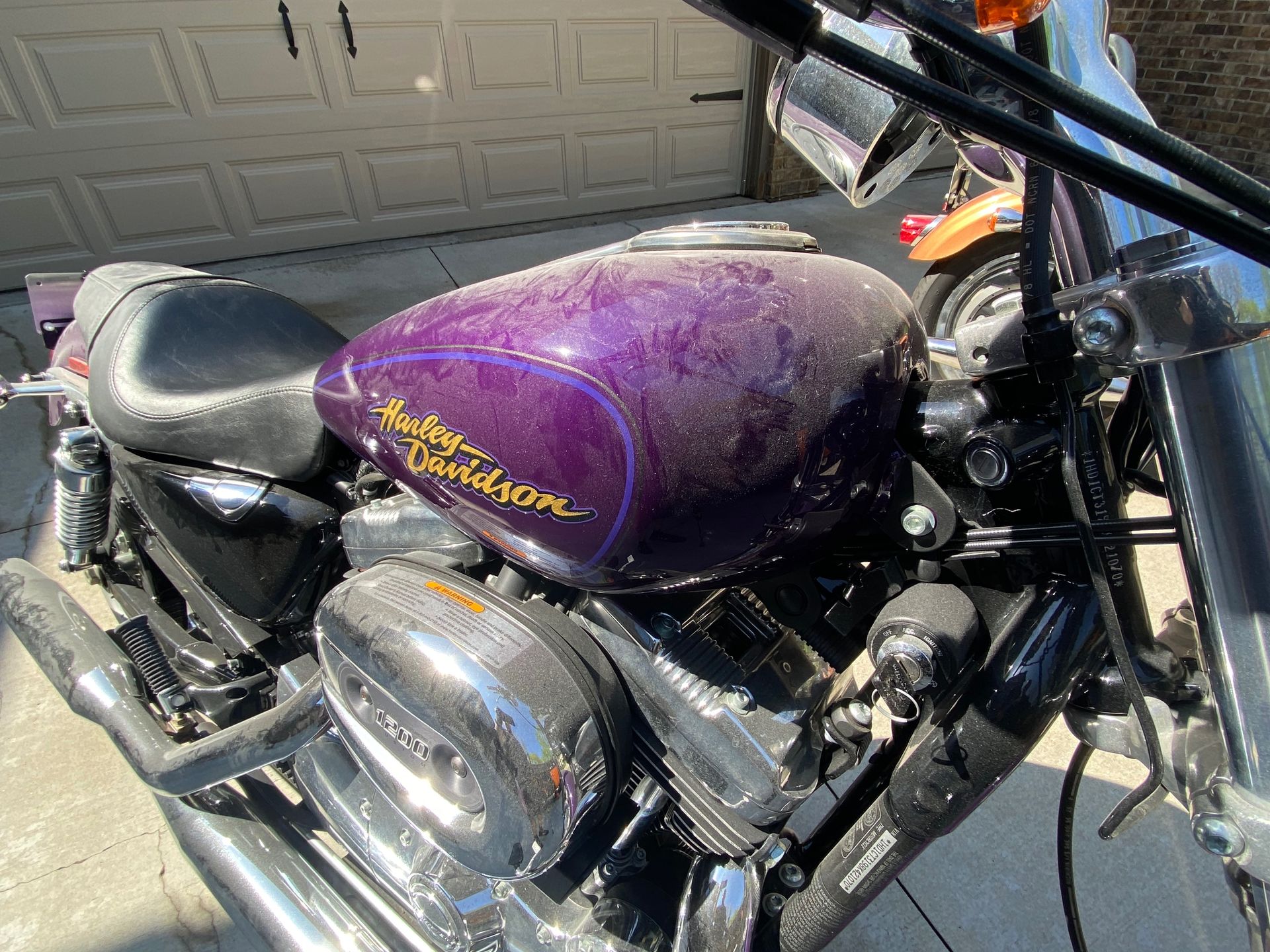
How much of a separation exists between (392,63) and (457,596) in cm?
465

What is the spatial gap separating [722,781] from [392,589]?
49cm

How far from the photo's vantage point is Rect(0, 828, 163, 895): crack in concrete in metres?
1.62

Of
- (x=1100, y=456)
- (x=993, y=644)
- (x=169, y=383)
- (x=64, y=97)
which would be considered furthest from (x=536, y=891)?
(x=64, y=97)

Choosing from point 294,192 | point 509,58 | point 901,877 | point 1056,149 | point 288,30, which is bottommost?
point 901,877

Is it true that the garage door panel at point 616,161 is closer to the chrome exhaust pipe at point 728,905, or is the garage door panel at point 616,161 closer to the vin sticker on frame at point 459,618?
the vin sticker on frame at point 459,618

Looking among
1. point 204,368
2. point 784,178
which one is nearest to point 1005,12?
point 204,368

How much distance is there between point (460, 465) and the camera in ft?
2.86

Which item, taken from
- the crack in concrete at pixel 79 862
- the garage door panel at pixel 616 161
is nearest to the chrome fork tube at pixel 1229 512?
the crack in concrete at pixel 79 862

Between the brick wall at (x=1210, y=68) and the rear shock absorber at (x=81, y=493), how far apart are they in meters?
7.33

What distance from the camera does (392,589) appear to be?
101cm

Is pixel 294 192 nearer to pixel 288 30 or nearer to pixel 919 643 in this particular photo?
pixel 288 30

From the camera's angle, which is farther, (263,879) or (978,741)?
(263,879)

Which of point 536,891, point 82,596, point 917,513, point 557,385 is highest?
point 557,385

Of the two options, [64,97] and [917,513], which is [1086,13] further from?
[64,97]
